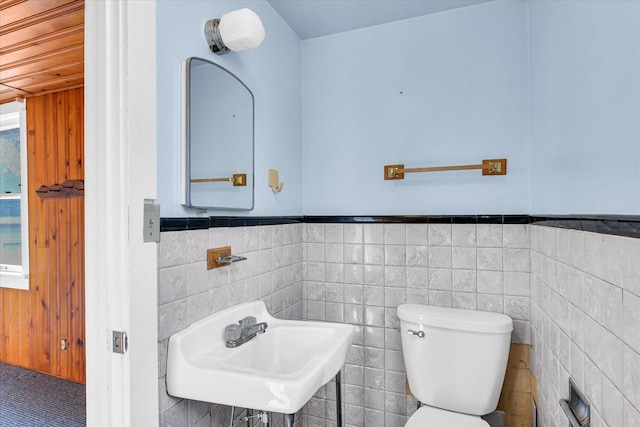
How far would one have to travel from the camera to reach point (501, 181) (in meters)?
1.75

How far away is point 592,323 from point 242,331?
1088 mm

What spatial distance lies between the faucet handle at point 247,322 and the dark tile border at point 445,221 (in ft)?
1.24

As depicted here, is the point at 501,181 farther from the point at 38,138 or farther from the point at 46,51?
the point at 38,138

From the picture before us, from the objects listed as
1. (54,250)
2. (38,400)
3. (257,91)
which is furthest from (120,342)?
(54,250)

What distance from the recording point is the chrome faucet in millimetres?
1312

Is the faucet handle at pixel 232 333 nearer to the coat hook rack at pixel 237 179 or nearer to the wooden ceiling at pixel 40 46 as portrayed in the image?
the coat hook rack at pixel 237 179

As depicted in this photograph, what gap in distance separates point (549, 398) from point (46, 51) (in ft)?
10.2

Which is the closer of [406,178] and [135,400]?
[135,400]

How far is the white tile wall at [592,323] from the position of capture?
70 cm

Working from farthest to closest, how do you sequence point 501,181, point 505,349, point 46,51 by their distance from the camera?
point 46,51, point 501,181, point 505,349

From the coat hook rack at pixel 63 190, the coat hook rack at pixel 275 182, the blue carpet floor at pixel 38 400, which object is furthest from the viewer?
the coat hook rack at pixel 63 190

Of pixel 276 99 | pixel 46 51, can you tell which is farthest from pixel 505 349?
pixel 46 51

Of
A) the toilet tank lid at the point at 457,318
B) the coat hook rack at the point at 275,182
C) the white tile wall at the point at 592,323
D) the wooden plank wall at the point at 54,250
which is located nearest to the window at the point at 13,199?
Answer: the wooden plank wall at the point at 54,250

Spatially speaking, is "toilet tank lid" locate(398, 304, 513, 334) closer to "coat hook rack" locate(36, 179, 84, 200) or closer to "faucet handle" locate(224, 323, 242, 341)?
"faucet handle" locate(224, 323, 242, 341)
